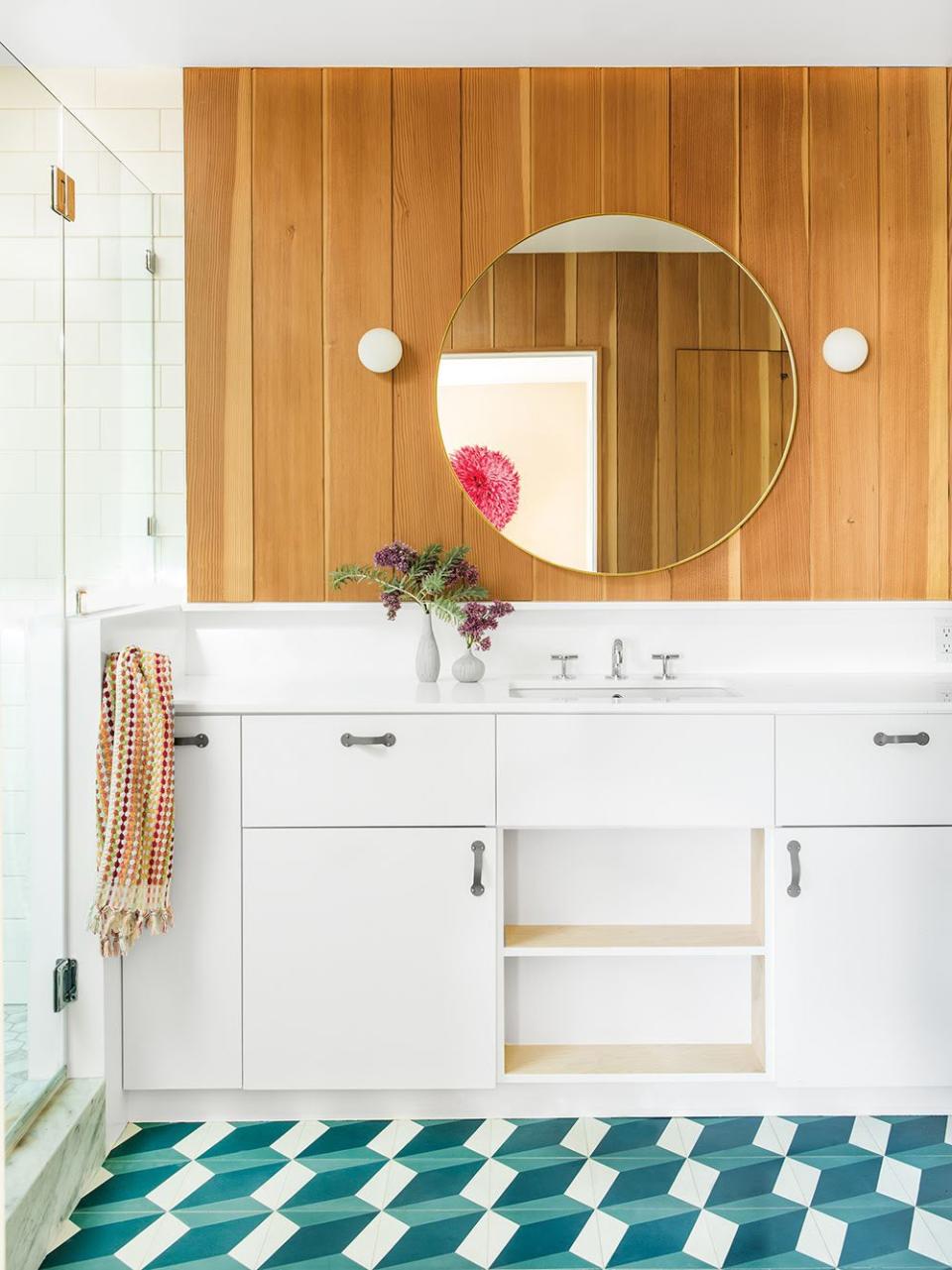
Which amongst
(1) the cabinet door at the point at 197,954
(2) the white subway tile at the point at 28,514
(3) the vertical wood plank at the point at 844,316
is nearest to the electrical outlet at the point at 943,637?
(3) the vertical wood plank at the point at 844,316

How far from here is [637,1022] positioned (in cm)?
239

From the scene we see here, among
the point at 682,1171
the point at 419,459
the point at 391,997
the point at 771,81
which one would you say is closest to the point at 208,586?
the point at 419,459

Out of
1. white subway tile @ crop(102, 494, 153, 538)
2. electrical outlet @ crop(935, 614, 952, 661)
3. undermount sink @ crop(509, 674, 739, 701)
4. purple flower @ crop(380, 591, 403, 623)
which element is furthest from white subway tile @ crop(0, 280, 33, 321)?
electrical outlet @ crop(935, 614, 952, 661)

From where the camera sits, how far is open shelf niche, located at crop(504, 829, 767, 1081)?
7.80 feet

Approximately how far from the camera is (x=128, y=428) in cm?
247

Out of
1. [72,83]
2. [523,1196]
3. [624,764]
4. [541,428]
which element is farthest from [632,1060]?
[72,83]

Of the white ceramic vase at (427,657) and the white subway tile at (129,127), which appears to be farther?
the white subway tile at (129,127)

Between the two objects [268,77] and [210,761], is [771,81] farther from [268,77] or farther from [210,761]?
[210,761]

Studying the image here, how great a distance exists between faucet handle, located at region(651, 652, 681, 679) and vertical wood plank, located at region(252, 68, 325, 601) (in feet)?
2.90

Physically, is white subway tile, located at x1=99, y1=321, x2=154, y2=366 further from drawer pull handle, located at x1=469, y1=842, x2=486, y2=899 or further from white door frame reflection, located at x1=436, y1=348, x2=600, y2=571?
drawer pull handle, located at x1=469, y1=842, x2=486, y2=899

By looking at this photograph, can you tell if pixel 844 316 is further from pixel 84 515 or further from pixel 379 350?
pixel 84 515

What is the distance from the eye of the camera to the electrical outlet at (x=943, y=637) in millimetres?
2643

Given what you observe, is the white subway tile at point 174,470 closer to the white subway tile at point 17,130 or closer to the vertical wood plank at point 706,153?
the white subway tile at point 17,130

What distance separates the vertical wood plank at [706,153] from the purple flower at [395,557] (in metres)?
1.11
